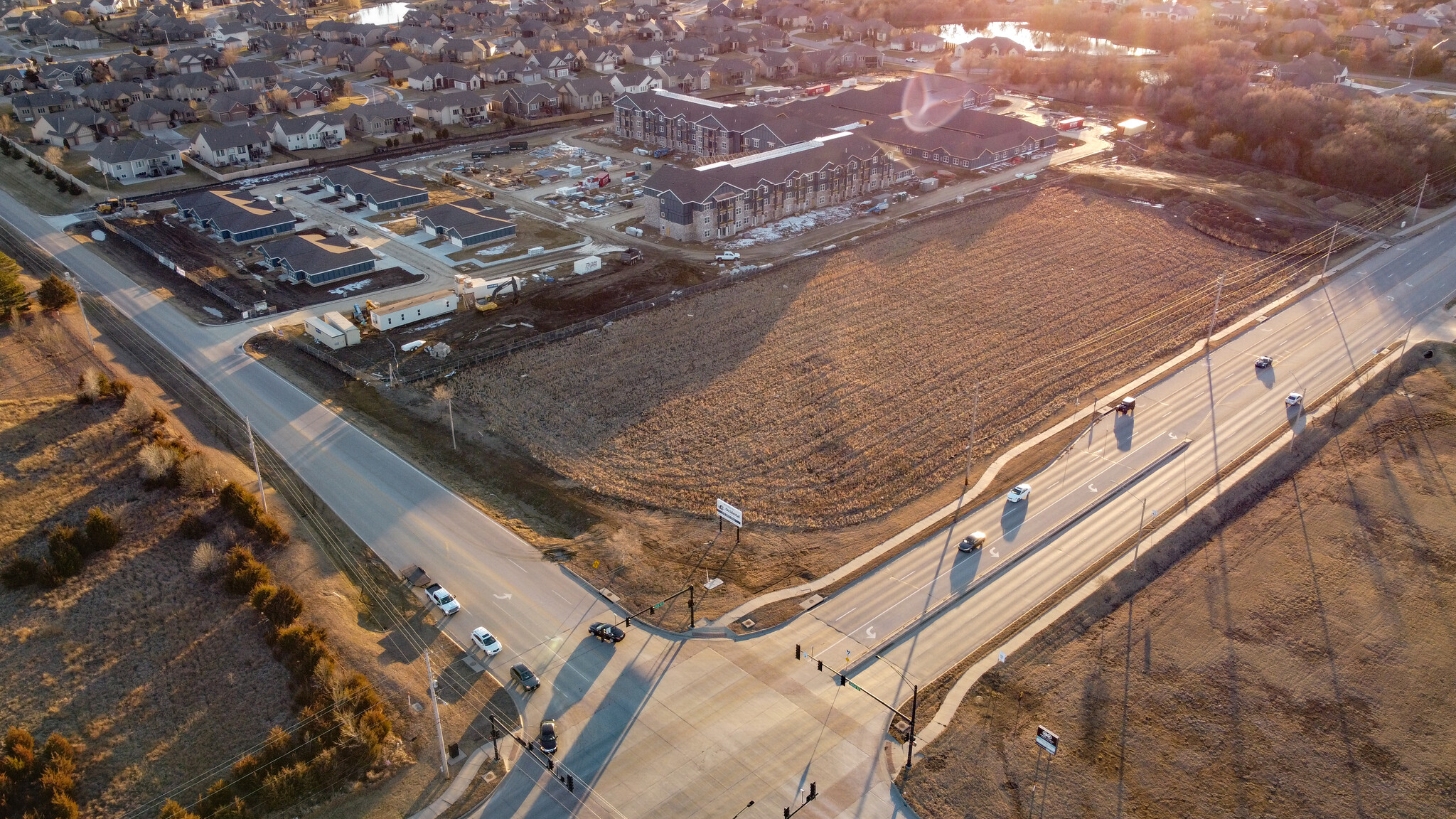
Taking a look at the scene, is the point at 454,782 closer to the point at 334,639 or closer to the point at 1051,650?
the point at 334,639

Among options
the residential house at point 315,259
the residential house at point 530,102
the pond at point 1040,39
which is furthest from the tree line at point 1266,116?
the residential house at point 315,259

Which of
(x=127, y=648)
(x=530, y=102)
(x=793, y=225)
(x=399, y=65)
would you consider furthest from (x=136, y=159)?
(x=127, y=648)

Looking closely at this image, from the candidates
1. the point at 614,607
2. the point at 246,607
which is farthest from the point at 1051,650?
the point at 246,607

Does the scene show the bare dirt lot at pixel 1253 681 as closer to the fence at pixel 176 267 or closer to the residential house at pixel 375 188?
the fence at pixel 176 267

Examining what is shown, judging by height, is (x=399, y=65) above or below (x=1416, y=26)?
below

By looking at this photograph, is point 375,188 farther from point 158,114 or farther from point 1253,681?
point 1253,681
